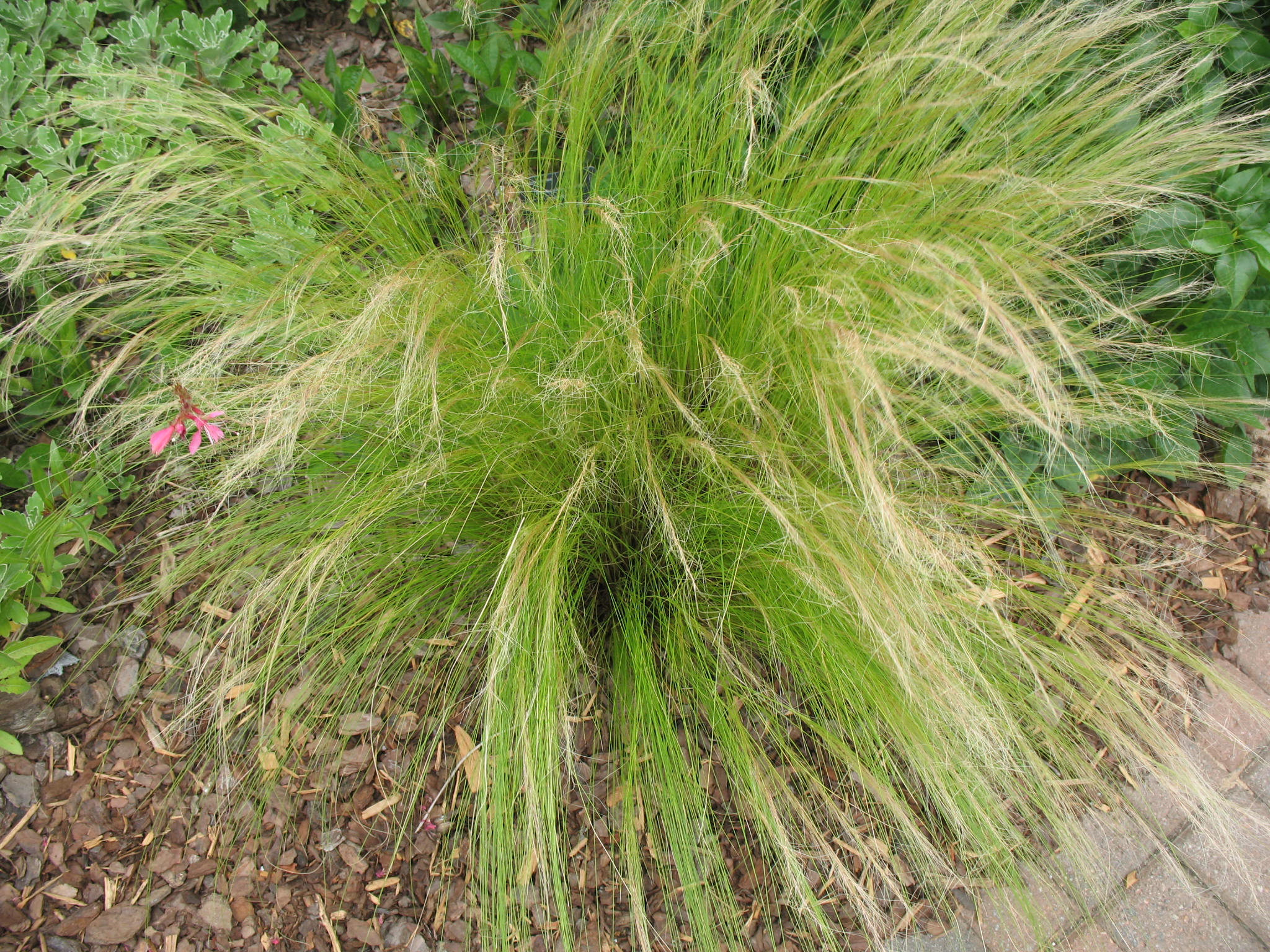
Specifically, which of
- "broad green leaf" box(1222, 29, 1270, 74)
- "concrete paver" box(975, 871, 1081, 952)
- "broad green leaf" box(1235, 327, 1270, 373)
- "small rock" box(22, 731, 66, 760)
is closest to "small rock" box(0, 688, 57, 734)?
"small rock" box(22, 731, 66, 760)

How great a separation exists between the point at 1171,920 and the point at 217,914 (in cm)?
198

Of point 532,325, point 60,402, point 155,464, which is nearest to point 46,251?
point 60,402

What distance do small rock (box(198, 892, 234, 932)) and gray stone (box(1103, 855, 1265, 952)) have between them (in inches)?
70.7

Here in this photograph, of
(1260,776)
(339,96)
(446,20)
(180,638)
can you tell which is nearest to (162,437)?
(180,638)

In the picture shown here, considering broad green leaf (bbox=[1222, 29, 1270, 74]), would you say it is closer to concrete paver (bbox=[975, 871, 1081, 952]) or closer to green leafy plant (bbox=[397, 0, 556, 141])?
green leafy plant (bbox=[397, 0, 556, 141])

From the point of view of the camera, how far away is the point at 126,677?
1666mm

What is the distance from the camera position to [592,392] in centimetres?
151

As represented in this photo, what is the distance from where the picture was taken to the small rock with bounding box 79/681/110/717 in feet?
5.35

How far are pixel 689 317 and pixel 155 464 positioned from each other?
140cm

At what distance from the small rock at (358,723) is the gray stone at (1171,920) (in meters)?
1.61

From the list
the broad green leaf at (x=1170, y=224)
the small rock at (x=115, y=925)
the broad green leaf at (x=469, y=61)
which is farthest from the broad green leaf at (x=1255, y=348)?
the small rock at (x=115, y=925)

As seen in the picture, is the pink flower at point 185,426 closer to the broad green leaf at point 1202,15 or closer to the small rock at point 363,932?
the small rock at point 363,932

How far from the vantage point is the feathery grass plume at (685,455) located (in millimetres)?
1316

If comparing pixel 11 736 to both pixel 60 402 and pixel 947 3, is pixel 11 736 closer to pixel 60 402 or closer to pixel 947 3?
pixel 60 402
